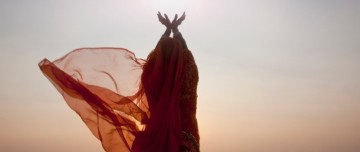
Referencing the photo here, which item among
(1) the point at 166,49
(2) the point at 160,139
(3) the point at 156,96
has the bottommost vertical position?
(2) the point at 160,139

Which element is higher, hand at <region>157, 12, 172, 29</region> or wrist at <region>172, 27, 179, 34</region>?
hand at <region>157, 12, 172, 29</region>

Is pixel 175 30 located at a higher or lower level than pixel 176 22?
lower

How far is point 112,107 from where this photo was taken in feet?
31.7

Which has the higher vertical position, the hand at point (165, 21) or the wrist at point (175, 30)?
the hand at point (165, 21)

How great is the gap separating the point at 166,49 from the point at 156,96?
648 mm

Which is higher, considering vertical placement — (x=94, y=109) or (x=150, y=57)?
(x=150, y=57)

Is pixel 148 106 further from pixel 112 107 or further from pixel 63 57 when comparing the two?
pixel 63 57

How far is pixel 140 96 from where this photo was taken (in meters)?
9.77

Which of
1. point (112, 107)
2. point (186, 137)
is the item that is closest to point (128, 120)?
point (112, 107)

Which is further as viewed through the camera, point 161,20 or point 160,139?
point 161,20

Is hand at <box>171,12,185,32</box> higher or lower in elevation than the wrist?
higher

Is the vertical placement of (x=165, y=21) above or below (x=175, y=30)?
above

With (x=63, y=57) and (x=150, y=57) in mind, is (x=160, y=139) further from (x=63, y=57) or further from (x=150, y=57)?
(x=63, y=57)

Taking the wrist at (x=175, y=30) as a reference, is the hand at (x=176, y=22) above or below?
above
